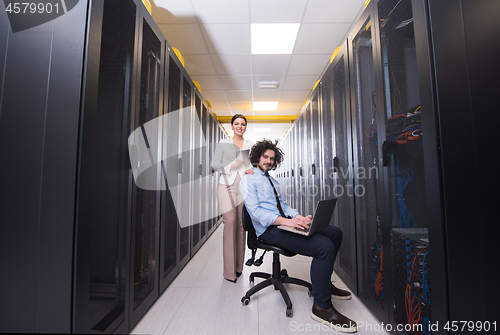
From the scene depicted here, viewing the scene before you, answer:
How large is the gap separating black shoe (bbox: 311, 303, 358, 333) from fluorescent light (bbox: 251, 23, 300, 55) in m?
2.77

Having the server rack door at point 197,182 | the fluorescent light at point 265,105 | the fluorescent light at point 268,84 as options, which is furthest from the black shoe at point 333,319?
the fluorescent light at point 265,105

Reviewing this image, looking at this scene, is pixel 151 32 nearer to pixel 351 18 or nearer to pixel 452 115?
pixel 452 115

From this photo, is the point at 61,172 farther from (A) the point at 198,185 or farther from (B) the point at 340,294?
(A) the point at 198,185

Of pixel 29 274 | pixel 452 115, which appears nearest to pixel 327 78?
pixel 452 115

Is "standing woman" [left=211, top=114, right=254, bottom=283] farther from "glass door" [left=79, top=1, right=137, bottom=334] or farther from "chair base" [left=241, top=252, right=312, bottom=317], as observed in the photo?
"glass door" [left=79, top=1, right=137, bottom=334]

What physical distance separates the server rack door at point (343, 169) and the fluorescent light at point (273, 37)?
0.94 metres

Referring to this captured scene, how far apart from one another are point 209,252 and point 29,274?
2.18 metres

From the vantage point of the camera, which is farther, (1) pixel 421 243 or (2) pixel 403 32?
(2) pixel 403 32

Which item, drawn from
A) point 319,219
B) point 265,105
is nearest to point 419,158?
point 319,219

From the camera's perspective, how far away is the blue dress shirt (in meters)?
1.62

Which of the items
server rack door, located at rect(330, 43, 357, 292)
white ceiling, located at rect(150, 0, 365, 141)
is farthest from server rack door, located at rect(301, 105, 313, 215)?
server rack door, located at rect(330, 43, 357, 292)

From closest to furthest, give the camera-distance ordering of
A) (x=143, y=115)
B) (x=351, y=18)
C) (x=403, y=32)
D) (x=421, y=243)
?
(x=421, y=243) → (x=403, y=32) → (x=143, y=115) → (x=351, y=18)

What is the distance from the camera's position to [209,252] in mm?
2869

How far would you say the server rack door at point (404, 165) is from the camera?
3.73 ft
